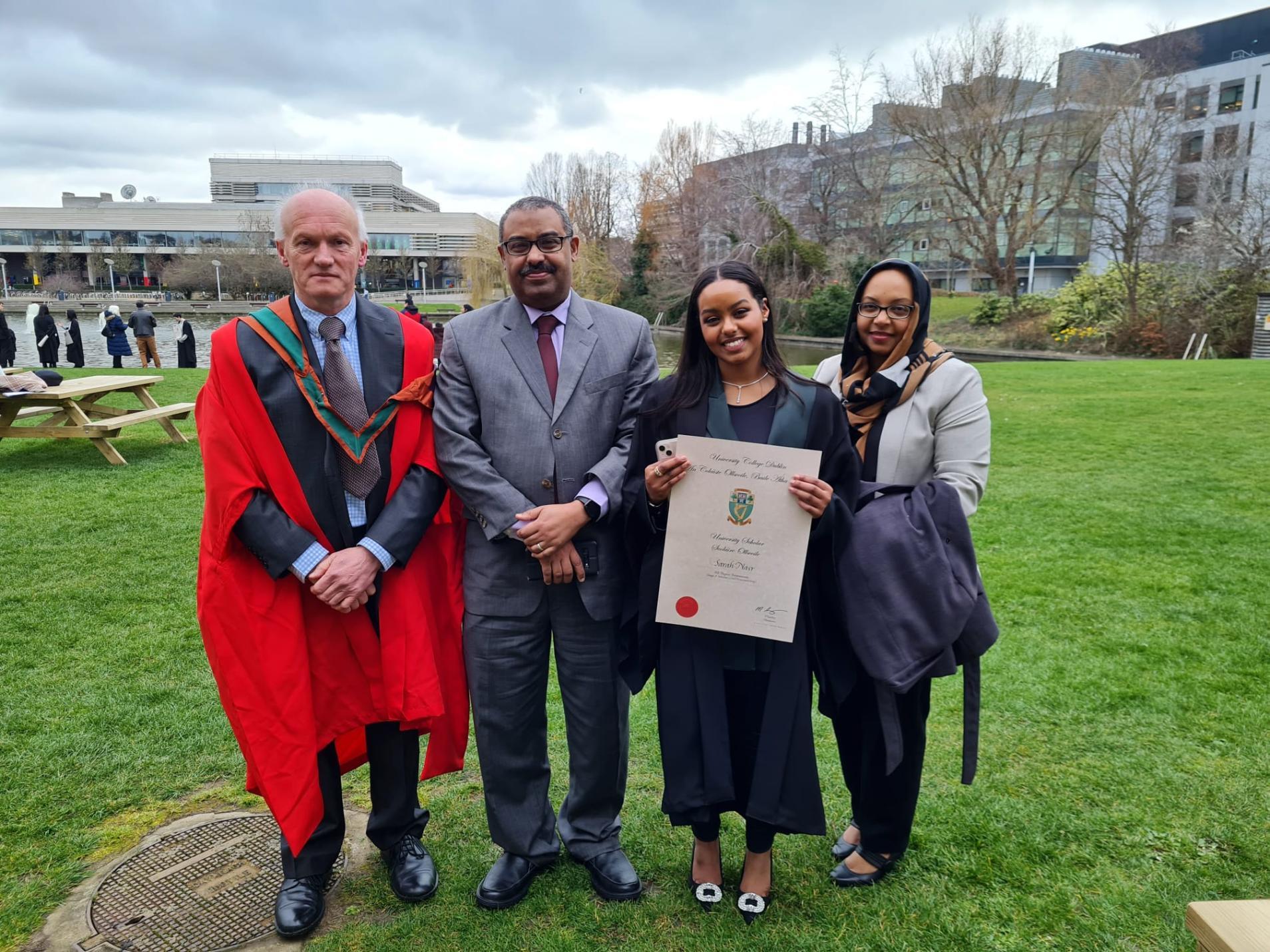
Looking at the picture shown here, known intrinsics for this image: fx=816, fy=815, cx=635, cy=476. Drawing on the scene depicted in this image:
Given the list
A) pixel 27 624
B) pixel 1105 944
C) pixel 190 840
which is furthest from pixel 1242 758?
pixel 27 624

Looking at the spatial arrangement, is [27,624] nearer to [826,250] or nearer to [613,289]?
[613,289]

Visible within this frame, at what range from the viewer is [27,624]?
5.10 m

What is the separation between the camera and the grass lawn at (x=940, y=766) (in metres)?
2.72

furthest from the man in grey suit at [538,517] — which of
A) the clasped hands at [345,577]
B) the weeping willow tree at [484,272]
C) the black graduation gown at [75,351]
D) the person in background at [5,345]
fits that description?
the weeping willow tree at [484,272]

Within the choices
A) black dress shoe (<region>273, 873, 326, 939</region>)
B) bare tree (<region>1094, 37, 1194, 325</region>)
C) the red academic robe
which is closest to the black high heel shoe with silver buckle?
the red academic robe

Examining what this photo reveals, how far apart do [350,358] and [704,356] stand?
3.90 ft

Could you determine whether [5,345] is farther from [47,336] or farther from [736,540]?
[736,540]

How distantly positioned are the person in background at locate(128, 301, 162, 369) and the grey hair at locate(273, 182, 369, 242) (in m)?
20.3

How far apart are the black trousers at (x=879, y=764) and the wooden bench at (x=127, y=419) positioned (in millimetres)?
9169

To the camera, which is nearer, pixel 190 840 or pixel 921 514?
pixel 921 514

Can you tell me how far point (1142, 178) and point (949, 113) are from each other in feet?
29.1

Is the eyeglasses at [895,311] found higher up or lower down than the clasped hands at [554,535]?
higher up

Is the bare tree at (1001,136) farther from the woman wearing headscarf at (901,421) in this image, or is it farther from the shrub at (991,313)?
the woman wearing headscarf at (901,421)

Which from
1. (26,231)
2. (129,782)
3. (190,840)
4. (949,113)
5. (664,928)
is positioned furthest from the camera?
(26,231)
